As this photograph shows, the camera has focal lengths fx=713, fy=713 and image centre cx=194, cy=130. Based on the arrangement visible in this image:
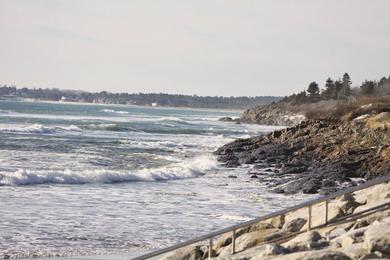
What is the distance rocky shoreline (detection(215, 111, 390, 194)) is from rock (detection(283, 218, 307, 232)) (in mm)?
12212

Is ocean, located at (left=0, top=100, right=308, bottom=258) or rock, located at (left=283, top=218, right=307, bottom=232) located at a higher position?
rock, located at (left=283, top=218, right=307, bottom=232)

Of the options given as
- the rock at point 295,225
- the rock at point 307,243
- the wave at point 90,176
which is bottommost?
the wave at point 90,176

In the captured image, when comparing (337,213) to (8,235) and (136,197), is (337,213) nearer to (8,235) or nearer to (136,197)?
(8,235)

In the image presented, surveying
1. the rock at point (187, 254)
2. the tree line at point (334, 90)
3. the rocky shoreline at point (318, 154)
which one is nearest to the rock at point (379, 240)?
the rock at point (187, 254)

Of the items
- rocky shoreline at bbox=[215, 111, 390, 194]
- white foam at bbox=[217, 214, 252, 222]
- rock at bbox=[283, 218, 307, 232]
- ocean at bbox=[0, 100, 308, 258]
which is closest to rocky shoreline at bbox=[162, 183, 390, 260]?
rock at bbox=[283, 218, 307, 232]

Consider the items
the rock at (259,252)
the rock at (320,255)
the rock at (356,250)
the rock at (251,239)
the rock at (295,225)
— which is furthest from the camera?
the rock at (295,225)

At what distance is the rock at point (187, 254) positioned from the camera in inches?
415

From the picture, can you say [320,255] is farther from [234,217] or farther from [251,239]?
[234,217]

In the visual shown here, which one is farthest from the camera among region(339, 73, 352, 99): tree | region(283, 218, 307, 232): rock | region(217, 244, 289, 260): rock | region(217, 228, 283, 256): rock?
region(339, 73, 352, 99): tree

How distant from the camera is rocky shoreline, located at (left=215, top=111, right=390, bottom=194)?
84.7 feet

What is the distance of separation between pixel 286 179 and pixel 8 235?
14758 millimetres

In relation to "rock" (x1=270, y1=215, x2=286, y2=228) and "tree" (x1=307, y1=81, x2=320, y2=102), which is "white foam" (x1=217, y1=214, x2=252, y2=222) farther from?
"tree" (x1=307, y1=81, x2=320, y2=102)

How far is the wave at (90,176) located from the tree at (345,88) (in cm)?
7649

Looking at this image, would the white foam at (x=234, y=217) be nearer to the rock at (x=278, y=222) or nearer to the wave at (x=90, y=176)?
the rock at (x=278, y=222)
